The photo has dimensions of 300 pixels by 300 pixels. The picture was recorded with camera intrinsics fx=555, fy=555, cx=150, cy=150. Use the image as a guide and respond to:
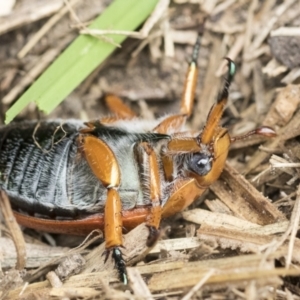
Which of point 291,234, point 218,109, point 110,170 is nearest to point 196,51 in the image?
point 218,109

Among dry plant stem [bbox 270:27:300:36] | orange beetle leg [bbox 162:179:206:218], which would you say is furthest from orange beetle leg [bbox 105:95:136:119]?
dry plant stem [bbox 270:27:300:36]

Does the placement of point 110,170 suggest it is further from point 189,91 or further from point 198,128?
point 198,128

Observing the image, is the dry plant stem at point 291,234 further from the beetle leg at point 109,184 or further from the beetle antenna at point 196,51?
the beetle antenna at point 196,51

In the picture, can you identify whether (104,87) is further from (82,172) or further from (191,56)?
(82,172)

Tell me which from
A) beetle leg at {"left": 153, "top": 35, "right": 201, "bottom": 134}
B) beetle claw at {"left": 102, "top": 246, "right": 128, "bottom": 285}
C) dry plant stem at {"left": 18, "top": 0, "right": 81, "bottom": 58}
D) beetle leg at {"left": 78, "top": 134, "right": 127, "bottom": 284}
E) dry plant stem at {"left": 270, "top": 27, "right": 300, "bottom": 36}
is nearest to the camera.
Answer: beetle claw at {"left": 102, "top": 246, "right": 128, "bottom": 285}

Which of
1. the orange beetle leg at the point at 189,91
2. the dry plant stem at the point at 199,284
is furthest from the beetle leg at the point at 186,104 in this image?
the dry plant stem at the point at 199,284

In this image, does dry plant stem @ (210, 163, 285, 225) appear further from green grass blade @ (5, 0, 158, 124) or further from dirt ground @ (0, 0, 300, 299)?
green grass blade @ (5, 0, 158, 124)
